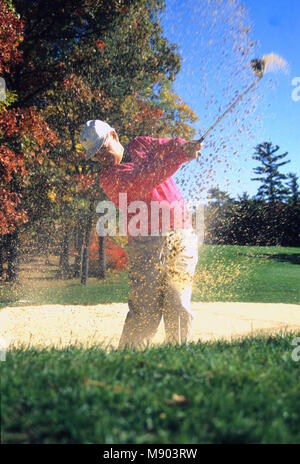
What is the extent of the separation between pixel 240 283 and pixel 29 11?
9.25 metres

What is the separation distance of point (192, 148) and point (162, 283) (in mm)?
1084

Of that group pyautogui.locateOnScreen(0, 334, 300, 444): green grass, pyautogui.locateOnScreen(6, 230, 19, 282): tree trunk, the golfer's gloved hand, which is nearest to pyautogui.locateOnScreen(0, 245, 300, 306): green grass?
pyautogui.locateOnScreen(6, 230, 19, 282): tree trunk

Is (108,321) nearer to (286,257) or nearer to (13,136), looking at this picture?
(13,136)

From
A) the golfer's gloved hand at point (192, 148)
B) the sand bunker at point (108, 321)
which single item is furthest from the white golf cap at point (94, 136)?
the sand bunker at point (108, 321)

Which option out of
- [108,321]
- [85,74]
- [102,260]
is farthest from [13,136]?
[102,260]

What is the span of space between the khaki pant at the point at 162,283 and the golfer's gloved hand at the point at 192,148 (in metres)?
0.64

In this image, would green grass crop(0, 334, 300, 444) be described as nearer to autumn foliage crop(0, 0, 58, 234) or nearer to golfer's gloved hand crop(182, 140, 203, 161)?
golfer's gloved hand crop(182, 140, 203, 161)

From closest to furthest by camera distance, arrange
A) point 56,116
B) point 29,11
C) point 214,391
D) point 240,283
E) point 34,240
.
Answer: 1. point 214,391
2. point 29,11
3. point 56,116
4. point 240,283
5. point 34,240

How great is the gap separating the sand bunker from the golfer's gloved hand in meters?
3.01

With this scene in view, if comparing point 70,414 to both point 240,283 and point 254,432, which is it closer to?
point 254,432

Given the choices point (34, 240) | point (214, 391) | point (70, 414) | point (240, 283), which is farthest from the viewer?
point (34, 240)

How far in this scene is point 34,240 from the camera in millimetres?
16297

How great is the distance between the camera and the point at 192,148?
2.91m

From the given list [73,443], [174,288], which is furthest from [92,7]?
[73,443]
